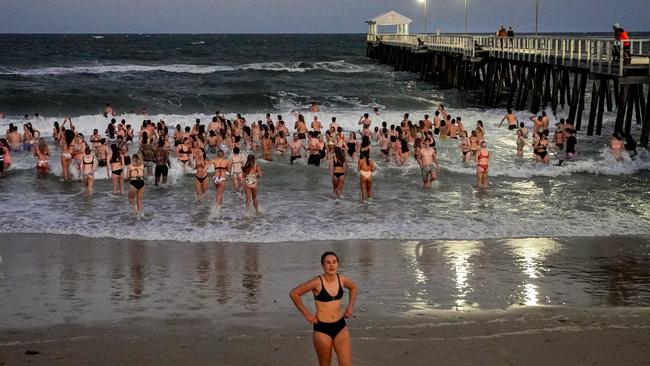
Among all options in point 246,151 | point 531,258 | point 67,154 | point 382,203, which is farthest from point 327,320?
point 246,151

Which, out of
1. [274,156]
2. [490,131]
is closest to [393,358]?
[274,156]

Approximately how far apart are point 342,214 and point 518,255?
3969mm

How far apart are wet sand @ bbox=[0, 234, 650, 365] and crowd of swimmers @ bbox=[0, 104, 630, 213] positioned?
3345 mm

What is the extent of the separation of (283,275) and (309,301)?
120 cm

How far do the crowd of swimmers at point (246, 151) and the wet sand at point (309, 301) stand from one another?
132 inches

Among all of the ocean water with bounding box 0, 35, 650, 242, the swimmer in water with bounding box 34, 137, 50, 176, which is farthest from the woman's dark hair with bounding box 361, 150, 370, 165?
the swimmer in water with bounding box 34, 137, 50, 176

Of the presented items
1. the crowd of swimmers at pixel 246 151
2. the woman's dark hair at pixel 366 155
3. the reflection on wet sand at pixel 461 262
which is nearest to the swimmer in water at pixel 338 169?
the crowd of swimmers at pixel 246 151

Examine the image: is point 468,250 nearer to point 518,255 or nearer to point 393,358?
point 518,255

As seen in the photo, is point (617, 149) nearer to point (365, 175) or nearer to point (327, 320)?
point (365, 175)

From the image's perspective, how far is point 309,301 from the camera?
9406 millimetres

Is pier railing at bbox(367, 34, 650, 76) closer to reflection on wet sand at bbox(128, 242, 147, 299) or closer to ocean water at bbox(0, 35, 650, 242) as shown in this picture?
ocean water at bbox(0, 35, 650, 242)

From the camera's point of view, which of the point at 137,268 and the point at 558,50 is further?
the point at 558,50

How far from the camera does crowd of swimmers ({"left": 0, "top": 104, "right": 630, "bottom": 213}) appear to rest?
15676mm


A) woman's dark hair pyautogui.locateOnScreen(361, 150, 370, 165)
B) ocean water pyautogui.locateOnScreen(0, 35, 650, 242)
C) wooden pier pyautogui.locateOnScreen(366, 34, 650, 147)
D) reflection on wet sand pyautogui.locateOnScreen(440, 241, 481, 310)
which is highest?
wooden pier pyautogui.locateOnScreen(366, 34, 650, 147)
